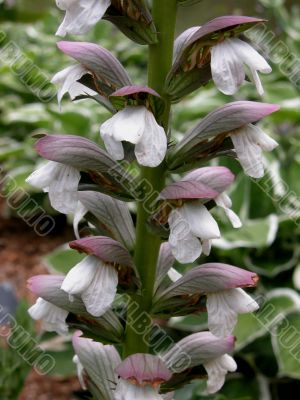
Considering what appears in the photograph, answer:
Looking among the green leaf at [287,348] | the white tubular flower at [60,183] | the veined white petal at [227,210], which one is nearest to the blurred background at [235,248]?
the green leaf at [287,348]

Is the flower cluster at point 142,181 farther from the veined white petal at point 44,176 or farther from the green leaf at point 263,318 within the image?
the green leaf at point 263,318

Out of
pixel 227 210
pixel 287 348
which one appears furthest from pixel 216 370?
pixel 287 348

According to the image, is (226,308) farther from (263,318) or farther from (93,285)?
(263,318)

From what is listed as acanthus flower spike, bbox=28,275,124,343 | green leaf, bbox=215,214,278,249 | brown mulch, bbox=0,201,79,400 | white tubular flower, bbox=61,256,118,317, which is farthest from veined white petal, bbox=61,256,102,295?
brown mulch, bbox=0,201,79,400

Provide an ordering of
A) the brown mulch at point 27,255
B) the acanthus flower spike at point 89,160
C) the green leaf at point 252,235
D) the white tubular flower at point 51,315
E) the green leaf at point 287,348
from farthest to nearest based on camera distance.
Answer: the brown mulch at point 27,255 < the green leaf at point 252,235 < the green leaf at point 287,348 < the white tubular flower at point 51,315 < the acanthus flower spike at point 89,160

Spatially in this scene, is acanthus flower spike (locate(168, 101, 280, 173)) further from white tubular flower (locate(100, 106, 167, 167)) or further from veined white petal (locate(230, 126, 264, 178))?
white tubular flower (locate(100, 106, 167, 167))

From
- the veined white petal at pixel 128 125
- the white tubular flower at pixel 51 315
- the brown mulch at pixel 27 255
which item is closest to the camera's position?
the veined white petal at pixel 128 125

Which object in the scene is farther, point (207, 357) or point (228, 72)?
point (207, 357)
